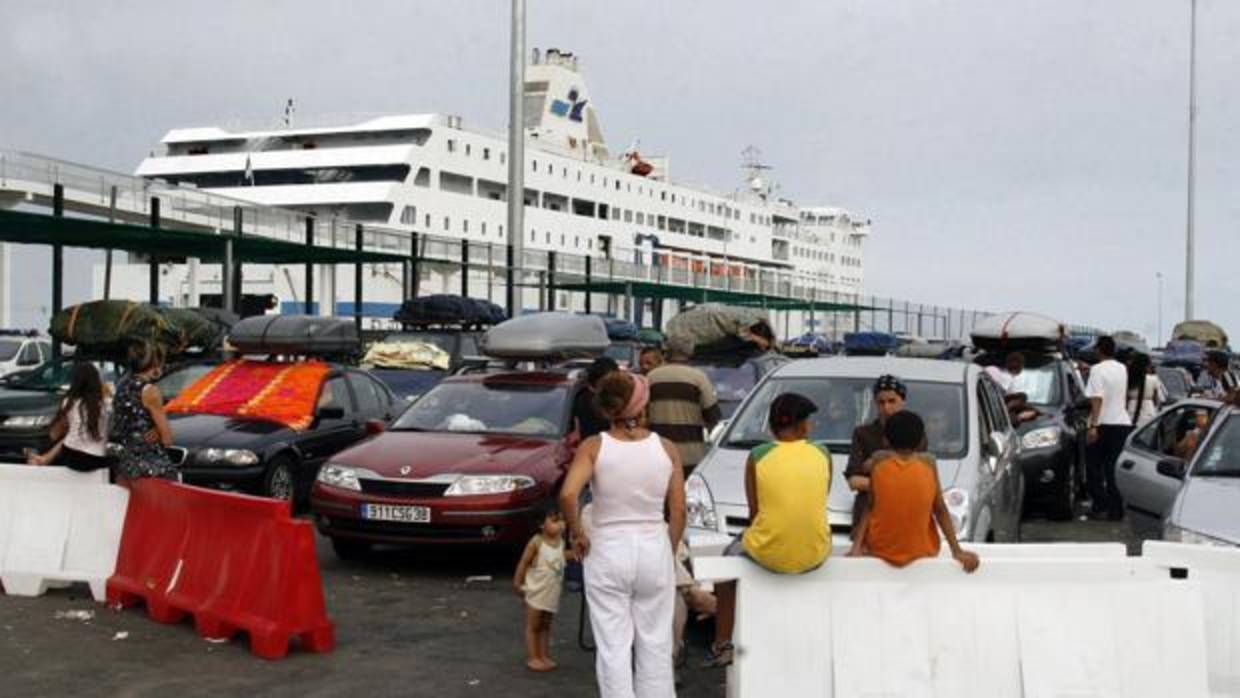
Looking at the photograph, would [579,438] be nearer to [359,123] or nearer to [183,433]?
[183,433]

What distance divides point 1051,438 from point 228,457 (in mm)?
7578

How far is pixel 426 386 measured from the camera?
57.7 ft

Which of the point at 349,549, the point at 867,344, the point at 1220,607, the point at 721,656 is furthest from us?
the point at 867,344

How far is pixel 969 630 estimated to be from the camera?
17.5ft

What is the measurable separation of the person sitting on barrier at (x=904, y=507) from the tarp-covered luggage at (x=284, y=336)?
28.6ft

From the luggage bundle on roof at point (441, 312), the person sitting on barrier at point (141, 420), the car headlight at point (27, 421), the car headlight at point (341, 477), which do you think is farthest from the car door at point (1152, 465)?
the luggage bundle on roof at point (441, 312)

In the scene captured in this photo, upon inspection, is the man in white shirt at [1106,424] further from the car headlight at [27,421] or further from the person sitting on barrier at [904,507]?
the car headlight at [27,421]

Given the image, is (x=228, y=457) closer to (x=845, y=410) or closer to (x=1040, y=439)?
(x=845, y=410)

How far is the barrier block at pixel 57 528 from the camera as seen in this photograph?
840 centimetres

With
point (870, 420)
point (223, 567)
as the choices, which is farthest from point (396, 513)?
point (870, 420)

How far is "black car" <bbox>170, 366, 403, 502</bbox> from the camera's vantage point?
35.7ft

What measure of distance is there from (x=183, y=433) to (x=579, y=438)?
3.72 m

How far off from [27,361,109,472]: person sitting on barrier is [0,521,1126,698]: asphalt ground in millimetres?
883

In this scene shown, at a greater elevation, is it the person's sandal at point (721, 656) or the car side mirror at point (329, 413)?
the car side mirror at point (329, 413)
